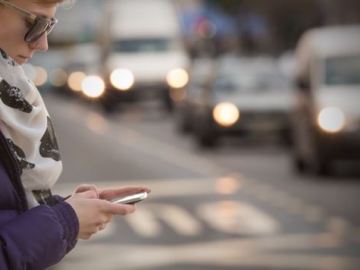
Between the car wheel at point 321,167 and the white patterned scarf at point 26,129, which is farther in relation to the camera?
the car wheel at point 321,167

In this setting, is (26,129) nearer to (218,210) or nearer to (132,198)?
(132,198)

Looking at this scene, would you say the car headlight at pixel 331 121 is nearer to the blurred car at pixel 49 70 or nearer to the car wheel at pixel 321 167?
the car wheel at pixel 321 167

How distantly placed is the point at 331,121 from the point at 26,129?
15.9 metres

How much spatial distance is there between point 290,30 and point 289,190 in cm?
5266

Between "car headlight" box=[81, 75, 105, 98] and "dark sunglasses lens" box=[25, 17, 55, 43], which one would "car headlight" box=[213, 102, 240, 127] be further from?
"dark sunglasses lens" box=[25, 17, 55, 43]

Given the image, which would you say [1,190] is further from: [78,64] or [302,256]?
[78,64]

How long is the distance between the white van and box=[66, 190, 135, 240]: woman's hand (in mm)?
35598

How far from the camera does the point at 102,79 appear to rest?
42562 mm

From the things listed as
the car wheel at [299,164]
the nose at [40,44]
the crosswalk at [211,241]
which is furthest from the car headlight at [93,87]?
the nose at [40,44]

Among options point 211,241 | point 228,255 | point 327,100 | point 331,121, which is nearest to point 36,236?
point 228,255

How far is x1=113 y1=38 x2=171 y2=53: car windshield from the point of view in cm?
3931

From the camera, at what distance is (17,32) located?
2.66 m

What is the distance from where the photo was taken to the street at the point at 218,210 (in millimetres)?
11531

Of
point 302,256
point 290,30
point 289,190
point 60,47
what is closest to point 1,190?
point 302,256
